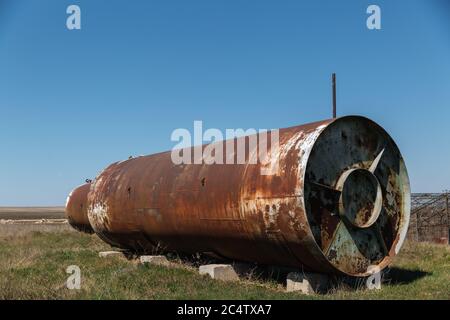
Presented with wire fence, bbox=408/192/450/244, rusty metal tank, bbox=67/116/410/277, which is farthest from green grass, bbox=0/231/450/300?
wire fence, bbox=408/192/450/244

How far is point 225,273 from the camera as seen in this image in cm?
800

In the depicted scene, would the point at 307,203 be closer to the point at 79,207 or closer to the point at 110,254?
the point at 110,254

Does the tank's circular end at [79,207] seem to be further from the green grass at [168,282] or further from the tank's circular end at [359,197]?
the tank's circular end at [359,197]

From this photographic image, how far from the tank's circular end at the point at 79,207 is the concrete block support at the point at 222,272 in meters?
9.63

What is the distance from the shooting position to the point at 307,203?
254 inches

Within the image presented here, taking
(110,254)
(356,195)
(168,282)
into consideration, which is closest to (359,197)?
(356,195)

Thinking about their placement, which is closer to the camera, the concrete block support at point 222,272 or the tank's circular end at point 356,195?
the tank's circular end at point 356,195

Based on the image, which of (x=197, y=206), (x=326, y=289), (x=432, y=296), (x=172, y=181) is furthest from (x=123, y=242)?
(x=432, y=296)

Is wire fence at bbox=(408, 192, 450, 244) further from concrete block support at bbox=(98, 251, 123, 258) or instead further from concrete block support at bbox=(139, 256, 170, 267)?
concrete block support at bbox=(139, 256, 170, 267)

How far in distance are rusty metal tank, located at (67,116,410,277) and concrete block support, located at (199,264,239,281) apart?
218 millimetres

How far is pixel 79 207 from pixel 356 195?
12.4 meters

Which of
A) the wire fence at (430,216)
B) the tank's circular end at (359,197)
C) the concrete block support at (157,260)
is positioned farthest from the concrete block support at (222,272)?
the wire fence at (430,216)

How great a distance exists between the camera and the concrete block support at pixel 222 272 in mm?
7949

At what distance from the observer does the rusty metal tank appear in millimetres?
6488
